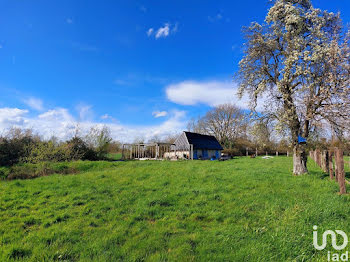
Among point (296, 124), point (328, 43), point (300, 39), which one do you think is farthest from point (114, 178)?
point (328, 43)

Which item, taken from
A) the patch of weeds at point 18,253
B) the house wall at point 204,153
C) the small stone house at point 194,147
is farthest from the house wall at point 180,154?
the patch of weeds at point 18,253

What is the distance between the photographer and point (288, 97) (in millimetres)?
10867

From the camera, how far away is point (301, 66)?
9891 millimetres

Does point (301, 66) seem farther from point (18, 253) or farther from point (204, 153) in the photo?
point (204, 153)

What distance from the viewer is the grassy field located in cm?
379

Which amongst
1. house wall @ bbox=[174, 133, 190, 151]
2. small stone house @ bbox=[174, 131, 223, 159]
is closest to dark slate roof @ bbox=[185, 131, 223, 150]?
small stone house @ bbox=[174, 131, 223, 159]

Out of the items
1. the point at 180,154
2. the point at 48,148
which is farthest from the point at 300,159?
the point at 180,154

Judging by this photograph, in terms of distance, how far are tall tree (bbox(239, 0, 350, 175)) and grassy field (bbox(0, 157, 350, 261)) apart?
3.40 metres

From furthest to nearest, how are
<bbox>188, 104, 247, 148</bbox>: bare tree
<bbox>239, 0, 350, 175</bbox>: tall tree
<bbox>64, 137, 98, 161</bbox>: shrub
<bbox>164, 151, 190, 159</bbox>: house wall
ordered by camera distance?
<bbox>188, 104, 247, 148</bbox>: bare tree < <bbox>164, 151, 190, 159</bbox>: house wall < <bbox>64, 137, 98, 161</bbox>: shrub < <bbox>239, 0, 350, 175</bbox>: tall tree

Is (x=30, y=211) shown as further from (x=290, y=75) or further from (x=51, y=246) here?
(x=290, y=75)

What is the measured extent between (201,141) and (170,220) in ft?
98.5

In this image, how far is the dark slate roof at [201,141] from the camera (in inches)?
1280

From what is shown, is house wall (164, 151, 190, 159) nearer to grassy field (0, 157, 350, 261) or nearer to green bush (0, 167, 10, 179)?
green bush (0, 167, 10, 179)

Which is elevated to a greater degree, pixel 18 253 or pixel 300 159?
pixel 300 159
